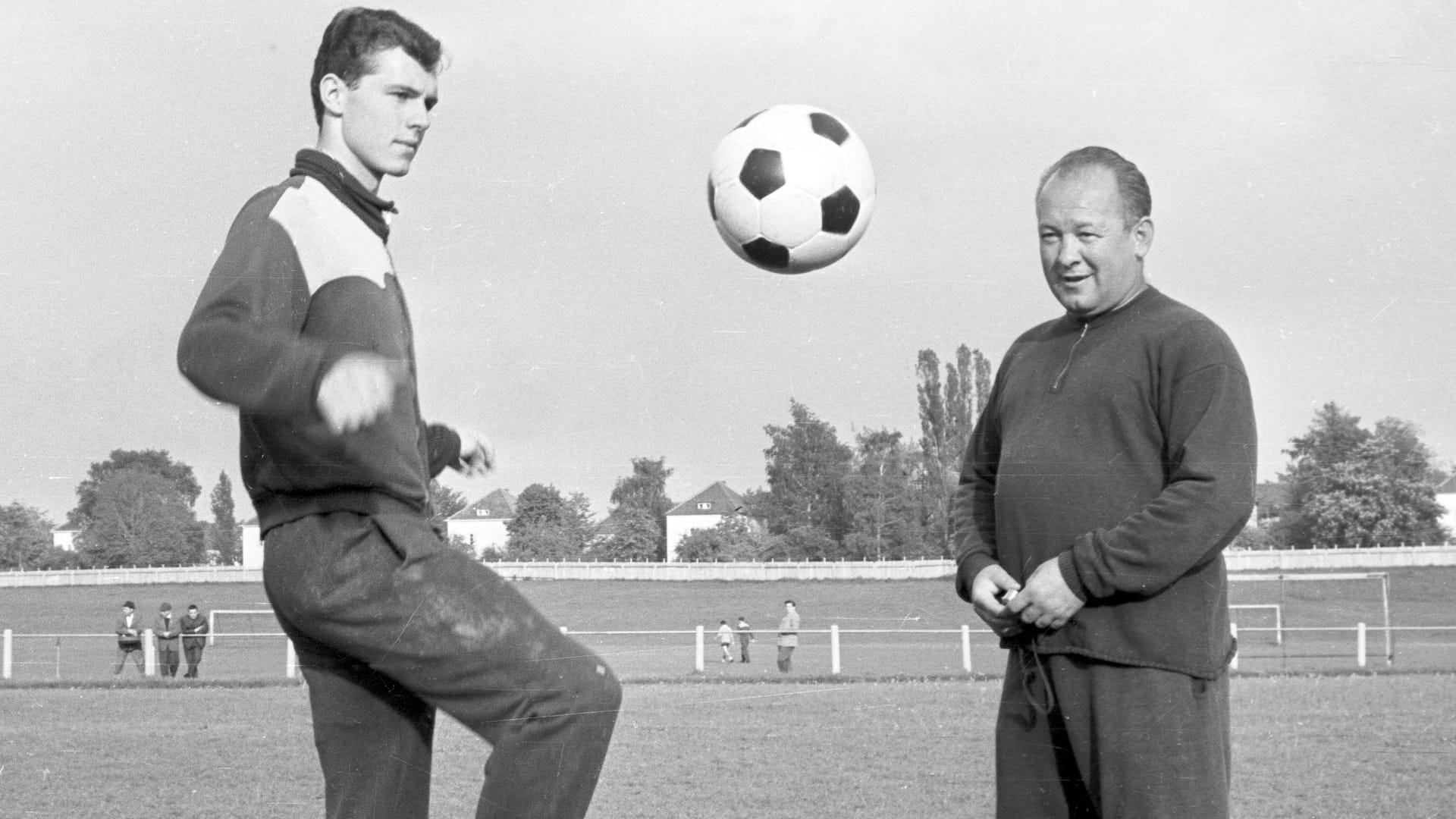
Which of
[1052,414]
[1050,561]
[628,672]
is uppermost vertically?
[1052,414]

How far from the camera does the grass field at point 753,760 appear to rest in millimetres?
7402

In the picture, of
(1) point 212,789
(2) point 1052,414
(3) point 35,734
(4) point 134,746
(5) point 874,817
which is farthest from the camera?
A: (3) point 35,734

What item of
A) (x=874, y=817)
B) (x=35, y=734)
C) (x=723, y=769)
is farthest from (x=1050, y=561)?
(x=35, y=734)

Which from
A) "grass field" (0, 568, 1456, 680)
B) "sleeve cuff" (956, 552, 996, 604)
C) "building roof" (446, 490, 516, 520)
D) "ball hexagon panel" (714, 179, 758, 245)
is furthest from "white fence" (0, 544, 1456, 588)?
"sleeve cuff" (956, 552, 996, 604)

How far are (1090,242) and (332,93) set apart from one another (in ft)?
6.19

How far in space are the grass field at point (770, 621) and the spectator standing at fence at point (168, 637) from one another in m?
0.90

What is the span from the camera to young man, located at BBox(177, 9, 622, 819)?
2547 mm

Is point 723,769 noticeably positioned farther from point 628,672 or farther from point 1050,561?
point 628,672

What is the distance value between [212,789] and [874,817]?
3981mm

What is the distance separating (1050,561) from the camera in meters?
3.40

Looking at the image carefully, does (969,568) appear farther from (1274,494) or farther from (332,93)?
(1274,494)

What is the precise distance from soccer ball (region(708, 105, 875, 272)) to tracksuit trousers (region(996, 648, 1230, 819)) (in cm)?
182

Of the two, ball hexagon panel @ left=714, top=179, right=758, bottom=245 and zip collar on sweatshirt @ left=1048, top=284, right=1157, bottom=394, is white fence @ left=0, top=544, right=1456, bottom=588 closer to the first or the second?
ball hexagon panel @ left=714, top=179, right=758, bottom=245

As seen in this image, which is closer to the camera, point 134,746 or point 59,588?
point 134,746
